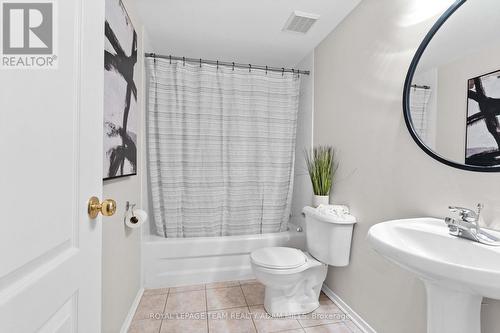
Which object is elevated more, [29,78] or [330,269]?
[29,78]

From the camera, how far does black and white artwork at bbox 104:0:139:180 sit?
117cm

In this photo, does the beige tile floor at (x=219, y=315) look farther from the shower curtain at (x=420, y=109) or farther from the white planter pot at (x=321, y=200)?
the shower curtain at (x=420, y=109)

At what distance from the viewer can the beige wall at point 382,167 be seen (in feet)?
3.71

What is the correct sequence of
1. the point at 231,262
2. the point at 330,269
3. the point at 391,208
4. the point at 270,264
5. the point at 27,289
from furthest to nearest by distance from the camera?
1. the point at 231,262
2. the point at 330,269
3. the point at 270,264
4. the point at 391,208
5. the point at 27,289

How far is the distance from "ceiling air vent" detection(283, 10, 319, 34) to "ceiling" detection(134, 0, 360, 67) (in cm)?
3

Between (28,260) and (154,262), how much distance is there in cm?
175

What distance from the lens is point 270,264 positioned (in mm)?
1588

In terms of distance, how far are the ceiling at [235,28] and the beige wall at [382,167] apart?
0.25 m

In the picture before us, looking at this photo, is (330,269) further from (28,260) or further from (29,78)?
(29,78)

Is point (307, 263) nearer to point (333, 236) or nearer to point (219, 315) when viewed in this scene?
point (333, 236)

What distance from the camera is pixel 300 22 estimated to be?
1831mm

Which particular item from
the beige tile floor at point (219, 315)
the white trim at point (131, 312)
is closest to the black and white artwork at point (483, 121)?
the beige tile floor at point (219, 315)

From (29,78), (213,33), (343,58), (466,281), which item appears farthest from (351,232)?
(213,33)

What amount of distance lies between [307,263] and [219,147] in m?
1.27
